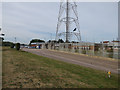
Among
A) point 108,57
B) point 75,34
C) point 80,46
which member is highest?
point 75,34

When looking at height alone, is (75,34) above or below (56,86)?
above

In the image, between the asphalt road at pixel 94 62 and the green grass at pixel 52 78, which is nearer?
the green grass at pixel 52 78

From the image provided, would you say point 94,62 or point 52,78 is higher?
point 52,78

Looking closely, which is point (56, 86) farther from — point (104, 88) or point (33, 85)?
point (104, 88)

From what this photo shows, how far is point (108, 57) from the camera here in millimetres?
18453

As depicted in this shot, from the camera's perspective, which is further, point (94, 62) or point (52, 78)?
point (94, 62)

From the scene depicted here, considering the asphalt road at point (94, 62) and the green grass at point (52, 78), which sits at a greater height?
the green grass at point (52, 78)

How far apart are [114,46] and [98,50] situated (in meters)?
3.22

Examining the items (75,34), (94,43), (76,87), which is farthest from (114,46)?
(76,87)

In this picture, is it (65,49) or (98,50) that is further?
(65,49)

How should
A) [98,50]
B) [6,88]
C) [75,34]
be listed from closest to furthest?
[6,88] → [98,50] → [75,34]

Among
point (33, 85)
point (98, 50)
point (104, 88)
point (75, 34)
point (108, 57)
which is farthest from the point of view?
point (75, 34)

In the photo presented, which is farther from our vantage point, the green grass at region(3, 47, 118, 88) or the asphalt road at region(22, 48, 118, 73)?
the asphalt road at region(22, 48, 118, 73)

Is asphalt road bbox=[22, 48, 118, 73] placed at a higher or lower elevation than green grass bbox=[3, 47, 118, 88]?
lower
